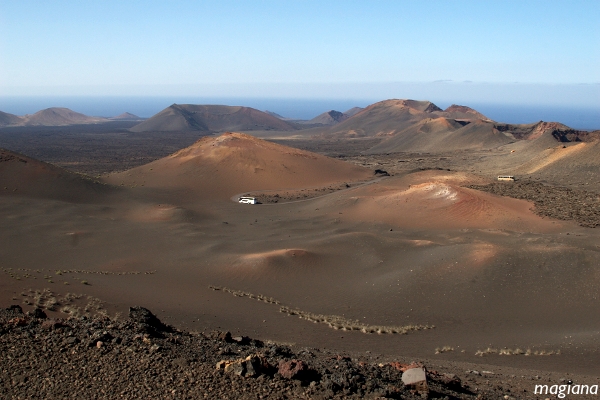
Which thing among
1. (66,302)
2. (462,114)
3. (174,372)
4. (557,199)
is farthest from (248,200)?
(462,114)

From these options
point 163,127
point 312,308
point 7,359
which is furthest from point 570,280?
Answer: point 163,127

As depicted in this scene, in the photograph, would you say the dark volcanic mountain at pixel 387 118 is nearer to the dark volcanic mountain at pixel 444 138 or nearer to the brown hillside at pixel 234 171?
the dark volcanic mountain at pixel 444 138

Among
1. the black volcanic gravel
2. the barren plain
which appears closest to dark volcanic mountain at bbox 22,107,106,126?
the barren plain

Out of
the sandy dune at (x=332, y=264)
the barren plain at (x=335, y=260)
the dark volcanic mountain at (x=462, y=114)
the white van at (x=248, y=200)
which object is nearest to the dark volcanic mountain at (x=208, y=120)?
the dark volcanic mountain at (x=462, y=114)

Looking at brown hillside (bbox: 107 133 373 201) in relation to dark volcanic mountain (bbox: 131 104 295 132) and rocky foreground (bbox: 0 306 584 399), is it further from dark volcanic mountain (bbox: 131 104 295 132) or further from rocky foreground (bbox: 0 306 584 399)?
dark volcanic mountain (bbox: 131 104 295 132)

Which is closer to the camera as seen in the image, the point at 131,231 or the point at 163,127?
the point at 131,231

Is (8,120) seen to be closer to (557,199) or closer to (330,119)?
(330,119)

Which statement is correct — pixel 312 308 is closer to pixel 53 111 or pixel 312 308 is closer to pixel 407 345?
pixel 407 345
